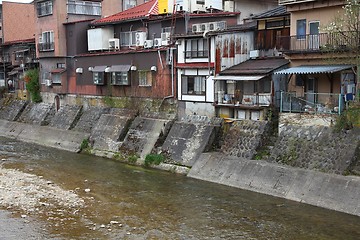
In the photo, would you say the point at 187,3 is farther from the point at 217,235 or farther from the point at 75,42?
the point at 217,235

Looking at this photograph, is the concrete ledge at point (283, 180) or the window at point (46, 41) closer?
the concrete ledge at point (283, 180)

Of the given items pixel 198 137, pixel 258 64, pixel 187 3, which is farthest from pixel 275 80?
pixel 187 3

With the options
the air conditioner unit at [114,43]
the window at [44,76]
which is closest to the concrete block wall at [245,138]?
the air conditioner unit at [114,43]

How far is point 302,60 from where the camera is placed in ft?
87.1

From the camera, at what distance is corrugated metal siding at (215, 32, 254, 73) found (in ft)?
96.7

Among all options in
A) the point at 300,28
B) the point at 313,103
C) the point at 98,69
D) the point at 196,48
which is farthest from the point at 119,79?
the point at 313,103

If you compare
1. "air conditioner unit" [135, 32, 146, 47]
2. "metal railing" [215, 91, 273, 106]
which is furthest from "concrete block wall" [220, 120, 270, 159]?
"air conditioner unit" [135, 32, 146, 47]

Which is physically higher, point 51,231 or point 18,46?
point 18,46

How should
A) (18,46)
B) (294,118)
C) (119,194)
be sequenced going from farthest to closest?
(18,46)
(294,118)
(119,194)

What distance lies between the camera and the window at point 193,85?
30.7 m

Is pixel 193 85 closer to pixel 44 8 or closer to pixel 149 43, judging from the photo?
pixel 149 43

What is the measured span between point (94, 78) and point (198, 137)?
47.4ft

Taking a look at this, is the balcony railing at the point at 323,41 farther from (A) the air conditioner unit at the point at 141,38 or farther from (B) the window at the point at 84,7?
(B) the window at the point at 84,7

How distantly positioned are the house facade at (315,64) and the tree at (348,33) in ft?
0.31
